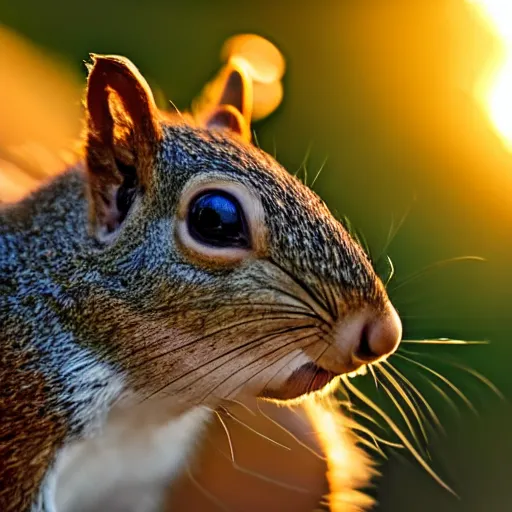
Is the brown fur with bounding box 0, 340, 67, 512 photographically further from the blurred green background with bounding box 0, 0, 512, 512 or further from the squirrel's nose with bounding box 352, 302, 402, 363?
the blurred green background with bounding box 0, 0, 512, 512

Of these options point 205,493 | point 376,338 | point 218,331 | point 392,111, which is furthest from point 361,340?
point 392,111

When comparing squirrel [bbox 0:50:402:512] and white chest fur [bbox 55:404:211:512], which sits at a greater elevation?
squirrel [bbox 0:50:402:512]

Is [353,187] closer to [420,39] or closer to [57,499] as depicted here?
[420,39]

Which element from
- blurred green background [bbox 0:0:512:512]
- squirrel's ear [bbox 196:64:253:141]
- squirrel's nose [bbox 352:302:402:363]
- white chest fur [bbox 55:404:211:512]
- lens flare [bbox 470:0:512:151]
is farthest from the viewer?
blurred green background [bbox 0:0:512:512]

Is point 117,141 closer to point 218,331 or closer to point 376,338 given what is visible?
point 218,331

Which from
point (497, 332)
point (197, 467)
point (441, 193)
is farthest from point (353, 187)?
point (197, 467)

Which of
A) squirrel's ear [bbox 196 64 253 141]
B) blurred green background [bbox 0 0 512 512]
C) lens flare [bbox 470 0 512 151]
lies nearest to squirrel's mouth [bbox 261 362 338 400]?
squirrel's ear [bbox 196 64 253 141]
